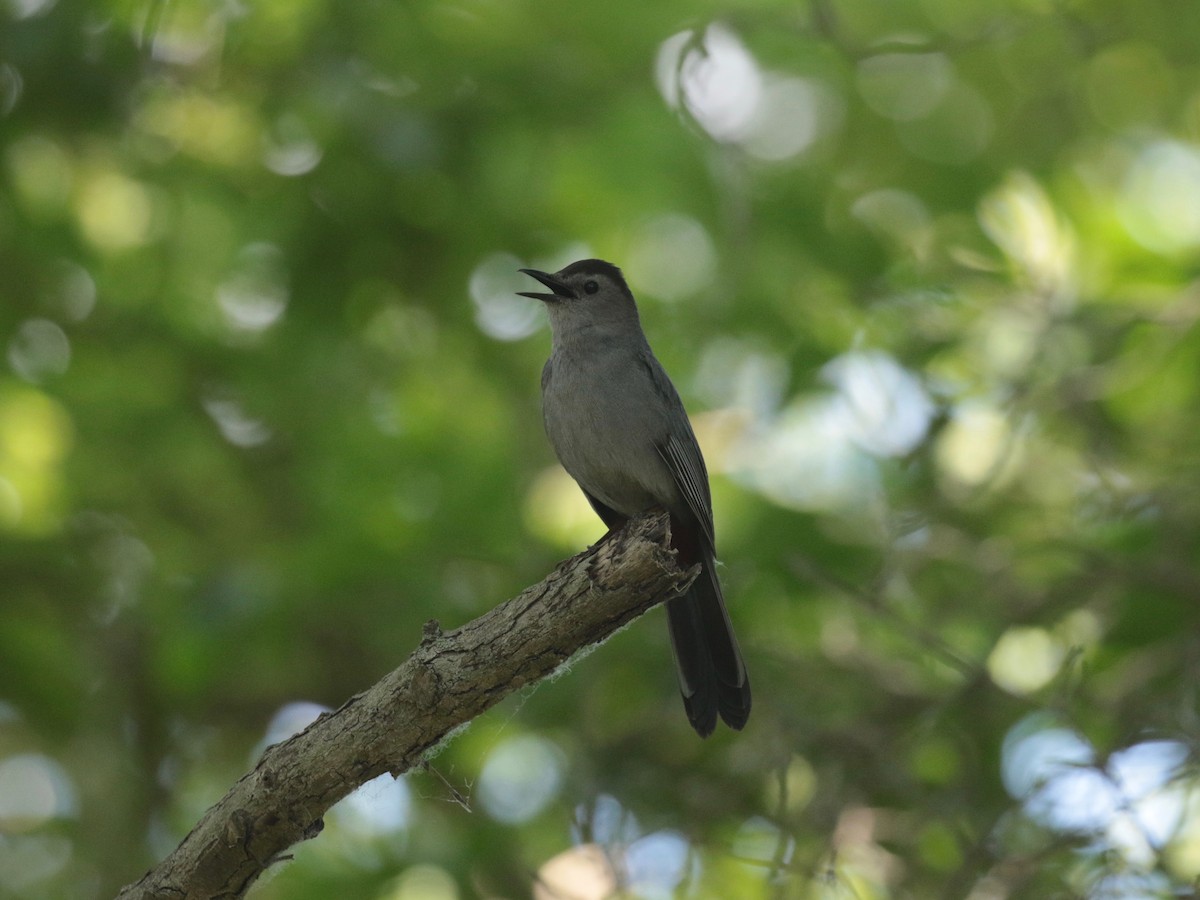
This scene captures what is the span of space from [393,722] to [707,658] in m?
1.83

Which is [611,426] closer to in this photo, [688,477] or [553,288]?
[688,477]

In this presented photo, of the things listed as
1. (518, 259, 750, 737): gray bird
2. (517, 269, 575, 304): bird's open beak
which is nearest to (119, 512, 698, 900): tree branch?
(518, 259, 750, 737): gray bird

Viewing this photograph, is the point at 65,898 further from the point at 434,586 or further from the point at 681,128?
the point at 681,128

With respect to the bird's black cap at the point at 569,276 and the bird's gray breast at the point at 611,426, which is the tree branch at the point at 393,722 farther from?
the bird's black cap at the point at 569,276

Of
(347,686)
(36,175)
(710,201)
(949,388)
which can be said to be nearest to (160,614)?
(347,686)

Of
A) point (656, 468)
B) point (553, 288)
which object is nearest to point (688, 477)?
point (656, 468)

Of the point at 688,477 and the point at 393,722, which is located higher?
the point at 393,722

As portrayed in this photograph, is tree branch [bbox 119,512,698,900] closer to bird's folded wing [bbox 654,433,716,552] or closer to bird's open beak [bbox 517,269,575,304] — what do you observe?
bird's folded wing [bbox 654,433,716,552]

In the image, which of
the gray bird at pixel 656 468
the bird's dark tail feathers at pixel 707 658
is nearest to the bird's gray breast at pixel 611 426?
the gray bird at pixel 656 468

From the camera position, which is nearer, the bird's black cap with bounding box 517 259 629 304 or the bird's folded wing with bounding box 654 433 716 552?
the bird's folded wing with bounding box 654 433 716 552

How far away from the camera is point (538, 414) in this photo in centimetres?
618

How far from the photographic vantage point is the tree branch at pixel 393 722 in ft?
9.96

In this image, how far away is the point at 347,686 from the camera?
640 cm

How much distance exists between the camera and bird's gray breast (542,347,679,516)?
4613 millimetres
